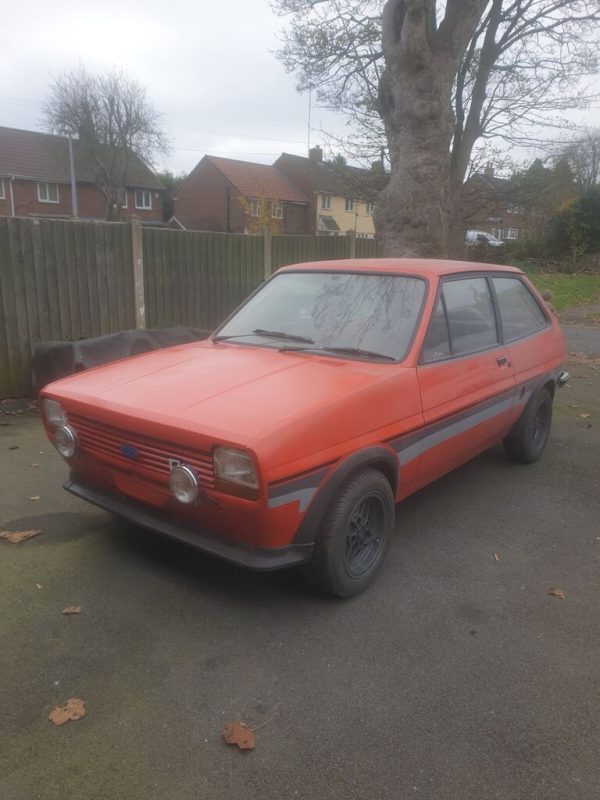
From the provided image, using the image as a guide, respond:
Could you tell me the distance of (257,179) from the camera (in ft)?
161

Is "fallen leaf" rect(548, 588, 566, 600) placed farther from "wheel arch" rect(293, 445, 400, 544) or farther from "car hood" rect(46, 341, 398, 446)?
"car hood" rect(46, 341, 398, 446)

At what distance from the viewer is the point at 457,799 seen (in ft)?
6.47

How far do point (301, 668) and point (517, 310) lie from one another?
3.45 m

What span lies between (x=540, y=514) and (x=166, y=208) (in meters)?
55.4

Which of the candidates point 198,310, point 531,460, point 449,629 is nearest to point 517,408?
point 531,460

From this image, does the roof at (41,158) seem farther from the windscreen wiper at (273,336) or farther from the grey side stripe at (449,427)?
the grey side stripe at (449,427)

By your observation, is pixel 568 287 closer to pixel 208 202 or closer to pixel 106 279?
pixel 106 279

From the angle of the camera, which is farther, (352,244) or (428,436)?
(352,244)

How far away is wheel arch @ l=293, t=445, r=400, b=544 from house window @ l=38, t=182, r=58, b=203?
4386cm

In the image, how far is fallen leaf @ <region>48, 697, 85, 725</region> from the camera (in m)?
2.26

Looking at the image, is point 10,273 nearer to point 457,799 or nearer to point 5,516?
point 5,516

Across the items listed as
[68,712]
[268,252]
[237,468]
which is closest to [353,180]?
[268,252]

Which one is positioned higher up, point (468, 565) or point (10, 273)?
point (10, 273)

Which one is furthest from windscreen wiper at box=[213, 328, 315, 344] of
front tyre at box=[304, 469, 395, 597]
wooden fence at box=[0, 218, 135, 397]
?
wooden fence at box=[0, 218, 135, 397]
